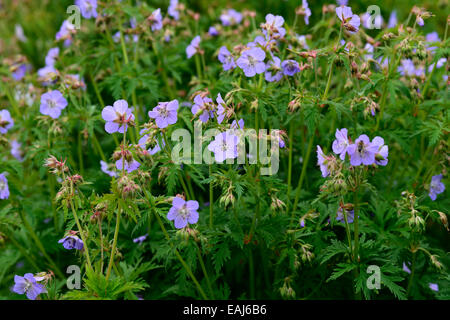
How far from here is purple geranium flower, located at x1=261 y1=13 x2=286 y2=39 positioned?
2.50m

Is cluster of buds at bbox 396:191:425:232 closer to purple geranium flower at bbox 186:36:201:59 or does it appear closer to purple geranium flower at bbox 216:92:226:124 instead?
purple geranium flower at bbox 216:92:226:124

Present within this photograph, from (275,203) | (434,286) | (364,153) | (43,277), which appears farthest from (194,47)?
(434,286)

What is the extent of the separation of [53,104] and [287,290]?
1.70m

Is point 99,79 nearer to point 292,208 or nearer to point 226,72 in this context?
point 226,72

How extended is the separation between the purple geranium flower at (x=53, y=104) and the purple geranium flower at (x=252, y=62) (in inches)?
46.2

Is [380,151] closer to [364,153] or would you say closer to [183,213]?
[364,153]

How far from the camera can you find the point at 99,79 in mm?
3607

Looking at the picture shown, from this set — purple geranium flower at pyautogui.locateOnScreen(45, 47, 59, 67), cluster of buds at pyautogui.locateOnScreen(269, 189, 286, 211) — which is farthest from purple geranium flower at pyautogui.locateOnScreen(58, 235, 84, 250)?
purple geranium flower at pyautogui.locateOnScreen(45, 47, 59, 67)

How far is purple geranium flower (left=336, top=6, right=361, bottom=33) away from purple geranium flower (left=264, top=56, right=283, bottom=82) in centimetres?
38

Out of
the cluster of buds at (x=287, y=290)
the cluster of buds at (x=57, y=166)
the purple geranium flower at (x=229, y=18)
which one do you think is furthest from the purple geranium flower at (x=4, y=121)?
the cluster of buds at (x=287, y=290)

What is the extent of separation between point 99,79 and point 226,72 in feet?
4.07

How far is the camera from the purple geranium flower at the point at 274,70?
2428 mm
